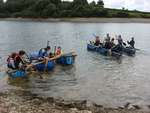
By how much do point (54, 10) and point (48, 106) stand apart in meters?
101

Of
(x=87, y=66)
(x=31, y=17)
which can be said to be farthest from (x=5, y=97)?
(x=31, y=17)

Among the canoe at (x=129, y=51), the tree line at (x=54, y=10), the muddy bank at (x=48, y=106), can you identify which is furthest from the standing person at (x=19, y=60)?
the tree line at (x=54, y=10)

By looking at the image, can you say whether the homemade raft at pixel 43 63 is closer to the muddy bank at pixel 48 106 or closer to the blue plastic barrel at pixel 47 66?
the blue plastic barrel at pixel 47 66

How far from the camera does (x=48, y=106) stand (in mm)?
16969

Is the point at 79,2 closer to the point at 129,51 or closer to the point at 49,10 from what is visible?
the point at 49,10

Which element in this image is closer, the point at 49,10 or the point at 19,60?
the point at 19,60

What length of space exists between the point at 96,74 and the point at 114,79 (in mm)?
2159

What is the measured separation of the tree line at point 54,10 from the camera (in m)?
116

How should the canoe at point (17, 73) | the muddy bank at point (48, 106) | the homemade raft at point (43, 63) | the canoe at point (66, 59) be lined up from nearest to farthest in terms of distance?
the muddy bank at point (48, 106)
the canoe at point (17, 73)
the homemade raft at point (43, 63)
the canoe at point (66, 59)

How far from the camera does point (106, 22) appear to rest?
11544cm

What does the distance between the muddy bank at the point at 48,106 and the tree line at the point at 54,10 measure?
319ft

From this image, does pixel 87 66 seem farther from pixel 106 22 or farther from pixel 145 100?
pixel 106 22

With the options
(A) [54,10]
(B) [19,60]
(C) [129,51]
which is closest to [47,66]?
(B) [19,60]

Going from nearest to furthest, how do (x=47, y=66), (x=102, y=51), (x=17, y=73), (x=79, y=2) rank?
1. (x=17, y=73)
2. (x=47, y=66)
3. (x=102, y=51)
4. (x=79, y=2)
